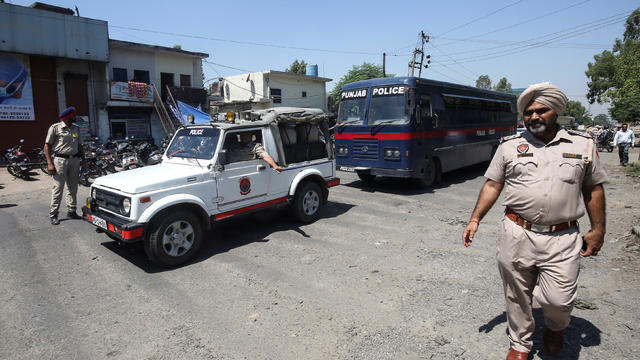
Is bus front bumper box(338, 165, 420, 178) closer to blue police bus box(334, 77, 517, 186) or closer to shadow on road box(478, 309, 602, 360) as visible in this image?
blue police bus box(334, 77, 517, 186)

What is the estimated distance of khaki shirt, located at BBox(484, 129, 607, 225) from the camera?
2.61 meters

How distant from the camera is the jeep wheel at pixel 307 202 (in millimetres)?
6867

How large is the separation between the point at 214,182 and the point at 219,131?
0.86 meters

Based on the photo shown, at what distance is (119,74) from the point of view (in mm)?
21016

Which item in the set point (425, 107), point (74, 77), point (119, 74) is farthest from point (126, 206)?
point (119, 74)

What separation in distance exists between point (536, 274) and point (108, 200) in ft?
16.8

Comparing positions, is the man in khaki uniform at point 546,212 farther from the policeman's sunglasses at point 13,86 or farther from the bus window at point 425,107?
the policeman's sunglasses at point 13,86

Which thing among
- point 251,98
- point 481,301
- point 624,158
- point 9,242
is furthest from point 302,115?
point 251,98

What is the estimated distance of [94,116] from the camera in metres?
19.8

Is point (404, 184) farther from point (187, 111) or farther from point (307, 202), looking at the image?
point (187, 111)

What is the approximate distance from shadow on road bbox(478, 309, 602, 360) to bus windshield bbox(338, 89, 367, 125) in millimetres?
7584

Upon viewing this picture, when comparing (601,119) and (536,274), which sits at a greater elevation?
(601,119)

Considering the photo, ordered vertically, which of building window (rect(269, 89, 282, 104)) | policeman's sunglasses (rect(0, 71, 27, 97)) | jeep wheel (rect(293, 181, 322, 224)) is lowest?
jeep wheel (rect(293, 181, 322, 224))

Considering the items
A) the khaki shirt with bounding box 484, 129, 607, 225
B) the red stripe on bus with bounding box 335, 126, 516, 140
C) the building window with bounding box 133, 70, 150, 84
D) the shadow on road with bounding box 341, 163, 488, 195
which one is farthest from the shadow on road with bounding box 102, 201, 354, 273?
the building window with bounding box 133, 70, 150, 84
